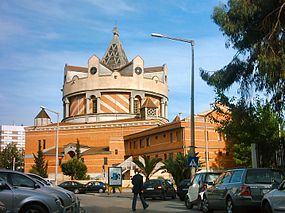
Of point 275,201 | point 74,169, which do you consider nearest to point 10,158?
point 74,169

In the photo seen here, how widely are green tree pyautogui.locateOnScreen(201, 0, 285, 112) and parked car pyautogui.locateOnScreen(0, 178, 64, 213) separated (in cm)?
1004

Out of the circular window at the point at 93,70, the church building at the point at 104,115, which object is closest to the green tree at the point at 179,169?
the church building at the point at 104,115

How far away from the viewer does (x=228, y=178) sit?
15.7 meters

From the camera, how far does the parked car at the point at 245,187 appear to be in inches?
548

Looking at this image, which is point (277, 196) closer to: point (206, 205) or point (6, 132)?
point (206, 205)

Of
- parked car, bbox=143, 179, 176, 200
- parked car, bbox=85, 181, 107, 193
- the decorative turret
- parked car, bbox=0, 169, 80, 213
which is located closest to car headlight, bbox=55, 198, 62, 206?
parked car, bbox=0, 169, 80, 213

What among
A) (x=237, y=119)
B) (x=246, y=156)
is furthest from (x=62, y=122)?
(x=237, y=119)

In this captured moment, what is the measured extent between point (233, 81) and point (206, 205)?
248 inches

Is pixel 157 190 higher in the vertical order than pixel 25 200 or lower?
lower

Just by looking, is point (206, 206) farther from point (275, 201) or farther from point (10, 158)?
point (10, 158)

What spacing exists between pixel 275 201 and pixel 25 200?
21.7ft

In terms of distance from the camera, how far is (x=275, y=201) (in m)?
12.0

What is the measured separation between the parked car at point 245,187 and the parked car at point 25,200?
218 inches

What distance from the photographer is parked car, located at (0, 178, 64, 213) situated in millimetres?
12297
